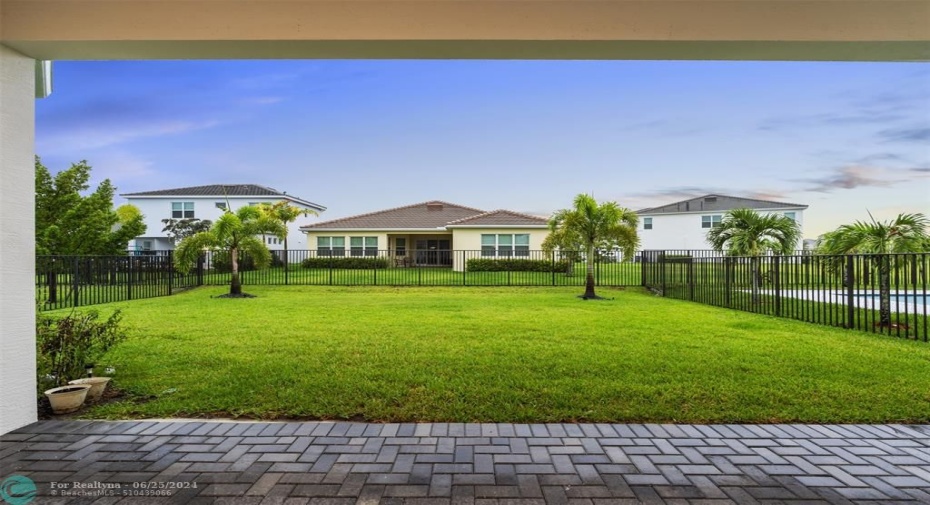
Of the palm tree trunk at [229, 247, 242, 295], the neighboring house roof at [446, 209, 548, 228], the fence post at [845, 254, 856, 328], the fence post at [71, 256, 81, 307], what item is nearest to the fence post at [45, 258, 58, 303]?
the fence post at [71, 256, 81, 307]

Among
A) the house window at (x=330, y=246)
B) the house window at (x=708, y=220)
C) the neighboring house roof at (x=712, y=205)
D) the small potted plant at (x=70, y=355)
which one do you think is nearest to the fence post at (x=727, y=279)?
the small potted plant at (x=70, y=355)

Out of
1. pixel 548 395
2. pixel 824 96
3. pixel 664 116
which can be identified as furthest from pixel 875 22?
pixel 664 116

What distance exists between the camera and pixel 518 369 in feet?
16.9

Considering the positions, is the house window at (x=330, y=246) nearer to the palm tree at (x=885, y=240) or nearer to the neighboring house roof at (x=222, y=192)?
the neighboring house roof at (x=222, y=192)

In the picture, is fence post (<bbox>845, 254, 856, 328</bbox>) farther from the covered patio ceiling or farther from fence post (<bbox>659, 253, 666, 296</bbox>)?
fence post (<bbox>659, 253, 666, 296</bbox>)

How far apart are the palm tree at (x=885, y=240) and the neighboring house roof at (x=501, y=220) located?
16874 mm

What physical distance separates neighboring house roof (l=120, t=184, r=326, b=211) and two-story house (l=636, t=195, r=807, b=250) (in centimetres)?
2844

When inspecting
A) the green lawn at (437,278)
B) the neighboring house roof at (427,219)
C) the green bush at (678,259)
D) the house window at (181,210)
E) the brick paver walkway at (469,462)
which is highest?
the house window at (181,210)

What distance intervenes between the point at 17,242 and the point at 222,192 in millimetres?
35040

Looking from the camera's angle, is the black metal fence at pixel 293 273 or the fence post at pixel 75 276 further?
the black metal fence at pixel 293 273

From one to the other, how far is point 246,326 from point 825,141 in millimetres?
17374

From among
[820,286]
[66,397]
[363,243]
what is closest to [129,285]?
[66,397]

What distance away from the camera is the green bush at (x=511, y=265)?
70.3ft

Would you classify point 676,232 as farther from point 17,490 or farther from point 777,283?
point 17,490
